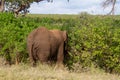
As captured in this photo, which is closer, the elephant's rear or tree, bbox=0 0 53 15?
the elephant's rear

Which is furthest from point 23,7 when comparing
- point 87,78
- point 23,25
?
point 87,78

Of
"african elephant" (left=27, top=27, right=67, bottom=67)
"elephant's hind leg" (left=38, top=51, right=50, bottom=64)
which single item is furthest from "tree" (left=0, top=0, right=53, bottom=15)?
"elephant's hind leg" (left=38, top=51, right=50, bottom=64)

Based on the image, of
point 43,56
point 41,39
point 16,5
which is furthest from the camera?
point 16,5

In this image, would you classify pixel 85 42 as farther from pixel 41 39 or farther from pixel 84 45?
pixel 41 39

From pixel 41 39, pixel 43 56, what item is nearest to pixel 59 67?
pixel 43 56

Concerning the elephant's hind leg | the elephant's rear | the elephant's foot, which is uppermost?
the elephant's rear

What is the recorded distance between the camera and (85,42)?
13.9 m

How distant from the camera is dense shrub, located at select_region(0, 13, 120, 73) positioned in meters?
13.5

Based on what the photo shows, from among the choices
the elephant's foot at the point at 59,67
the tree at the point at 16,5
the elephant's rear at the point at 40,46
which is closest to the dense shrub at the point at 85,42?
the elephant's foot at the point at 59,67

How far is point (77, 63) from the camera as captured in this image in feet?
45.8

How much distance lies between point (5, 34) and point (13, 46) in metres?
0.61

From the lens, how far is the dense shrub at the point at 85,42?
13.5 m

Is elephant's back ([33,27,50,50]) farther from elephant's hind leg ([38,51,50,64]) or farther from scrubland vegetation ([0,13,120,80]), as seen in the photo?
scrubland vegetation ([0,13,120,80])

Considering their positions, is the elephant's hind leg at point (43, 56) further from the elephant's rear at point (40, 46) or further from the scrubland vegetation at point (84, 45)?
the scrubland vegetation at point (84, 45)
